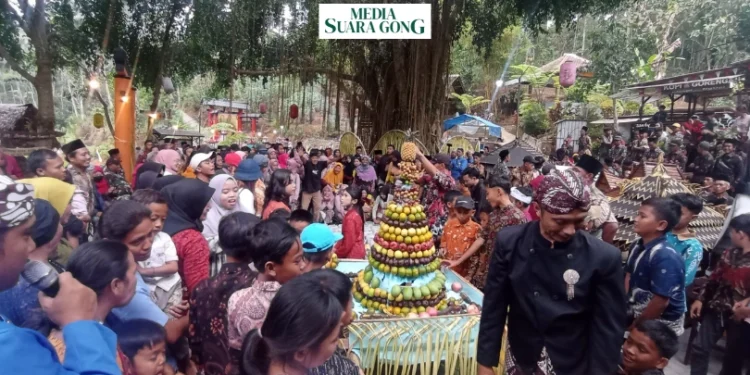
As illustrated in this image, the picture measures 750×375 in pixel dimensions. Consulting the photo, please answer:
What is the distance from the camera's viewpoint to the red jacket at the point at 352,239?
4161mm

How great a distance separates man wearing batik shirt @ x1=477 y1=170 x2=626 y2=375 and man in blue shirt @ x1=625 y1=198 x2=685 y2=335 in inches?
32.7

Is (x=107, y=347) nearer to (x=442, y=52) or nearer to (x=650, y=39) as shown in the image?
(x=442, y=52)

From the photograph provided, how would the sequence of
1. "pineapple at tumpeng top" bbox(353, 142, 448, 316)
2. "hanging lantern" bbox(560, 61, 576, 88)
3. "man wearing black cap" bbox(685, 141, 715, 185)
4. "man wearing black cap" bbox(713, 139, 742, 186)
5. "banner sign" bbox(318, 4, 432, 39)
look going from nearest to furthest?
1. "pineapple at tumpeng top" bbox(353, 142, 448, 316)
2. "banner sign" bbox(318, 4, 432, 39)
3. "man wearing black cap" bbox(713, 139, 742, 186)
4. "man wearing black cap" bbox(685, 141, 715, 185)
5. "hanging lantern" bbox(560, 61, 576, 88)

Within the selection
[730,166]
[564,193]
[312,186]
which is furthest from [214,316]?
[730,166]

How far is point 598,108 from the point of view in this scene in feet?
70.8

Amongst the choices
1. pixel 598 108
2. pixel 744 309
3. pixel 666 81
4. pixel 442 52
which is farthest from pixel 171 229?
pixel 598 108

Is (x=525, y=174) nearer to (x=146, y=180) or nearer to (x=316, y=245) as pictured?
(x=146, y=180)

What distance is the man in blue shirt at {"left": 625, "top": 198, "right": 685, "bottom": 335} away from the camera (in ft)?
8.08

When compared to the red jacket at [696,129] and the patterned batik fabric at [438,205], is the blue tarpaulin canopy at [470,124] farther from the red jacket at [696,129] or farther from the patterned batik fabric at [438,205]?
the patterned batik fabric at [438,205]

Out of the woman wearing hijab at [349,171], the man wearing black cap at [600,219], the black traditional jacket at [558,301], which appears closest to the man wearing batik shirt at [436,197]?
the man wearing black cap at [600,219]

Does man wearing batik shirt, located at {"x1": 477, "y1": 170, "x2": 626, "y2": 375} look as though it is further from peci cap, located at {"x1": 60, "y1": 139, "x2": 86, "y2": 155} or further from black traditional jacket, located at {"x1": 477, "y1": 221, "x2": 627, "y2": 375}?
Answer: peci cap, located at {"x1": 60, "y1": 139, "x2": 86, "y2": 155}

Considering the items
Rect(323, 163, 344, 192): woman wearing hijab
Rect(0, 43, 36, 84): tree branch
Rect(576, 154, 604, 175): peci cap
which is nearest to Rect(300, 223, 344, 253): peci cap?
Rect(576, 154, 604, 175): peci cap

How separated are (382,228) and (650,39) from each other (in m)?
22.9

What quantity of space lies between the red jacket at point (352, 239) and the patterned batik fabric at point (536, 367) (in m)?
2.22
